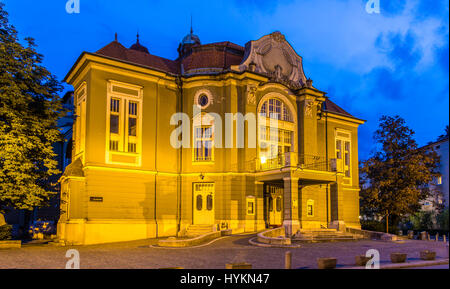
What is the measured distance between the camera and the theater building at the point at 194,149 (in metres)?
25.7

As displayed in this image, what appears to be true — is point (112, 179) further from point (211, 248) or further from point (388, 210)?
point (388, 210)

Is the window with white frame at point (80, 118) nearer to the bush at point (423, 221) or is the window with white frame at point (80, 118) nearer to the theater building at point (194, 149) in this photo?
the theater building at point (194, 149)

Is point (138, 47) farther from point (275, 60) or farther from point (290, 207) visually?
point (290, 207)

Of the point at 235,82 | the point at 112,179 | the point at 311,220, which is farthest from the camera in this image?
the point at 311,220

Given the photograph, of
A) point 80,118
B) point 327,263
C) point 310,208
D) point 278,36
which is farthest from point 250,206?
point 327,263

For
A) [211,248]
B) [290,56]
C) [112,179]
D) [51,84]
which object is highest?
[290,56]

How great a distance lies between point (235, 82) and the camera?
95.2 ft

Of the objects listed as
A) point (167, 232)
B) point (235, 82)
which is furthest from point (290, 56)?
point (167, 232)

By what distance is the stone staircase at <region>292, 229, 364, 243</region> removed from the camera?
24.2 m

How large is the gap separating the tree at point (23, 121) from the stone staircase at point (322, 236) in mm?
14010

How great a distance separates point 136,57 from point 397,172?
23538 mm

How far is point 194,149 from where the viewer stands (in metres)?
28.9
